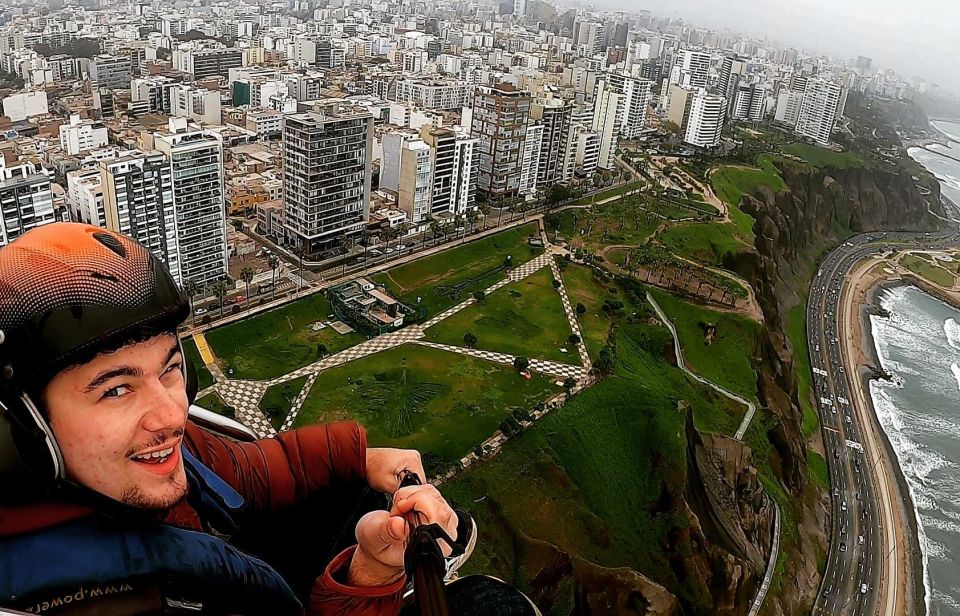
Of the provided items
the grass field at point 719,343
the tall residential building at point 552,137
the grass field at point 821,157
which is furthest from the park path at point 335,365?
the grass field at point 821,157

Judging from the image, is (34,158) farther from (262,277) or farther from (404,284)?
(404,284)

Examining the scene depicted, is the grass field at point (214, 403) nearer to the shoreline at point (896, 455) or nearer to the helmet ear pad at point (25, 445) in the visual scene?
the helmet ear pad at point (25, 445)

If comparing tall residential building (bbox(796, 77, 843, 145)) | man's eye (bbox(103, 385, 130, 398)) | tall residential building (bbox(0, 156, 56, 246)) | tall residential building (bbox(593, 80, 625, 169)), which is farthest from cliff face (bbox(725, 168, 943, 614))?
tall residential building (bbox(0, 156, 56, 246))

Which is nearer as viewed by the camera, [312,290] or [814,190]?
[312,290]

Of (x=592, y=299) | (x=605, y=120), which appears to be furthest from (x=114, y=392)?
(x=605, y=120)

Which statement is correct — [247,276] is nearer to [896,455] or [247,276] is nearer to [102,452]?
[102,452]

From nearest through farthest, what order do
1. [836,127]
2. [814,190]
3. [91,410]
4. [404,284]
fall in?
[91,410]
[404,284]
[814,190]
[836,127]

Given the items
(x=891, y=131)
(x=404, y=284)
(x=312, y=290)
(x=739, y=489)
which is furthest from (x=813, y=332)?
(x=891, y=131)

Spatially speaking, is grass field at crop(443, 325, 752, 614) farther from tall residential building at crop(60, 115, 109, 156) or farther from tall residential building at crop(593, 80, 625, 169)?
tall residential building at crop(60, 115, 109, 156)
